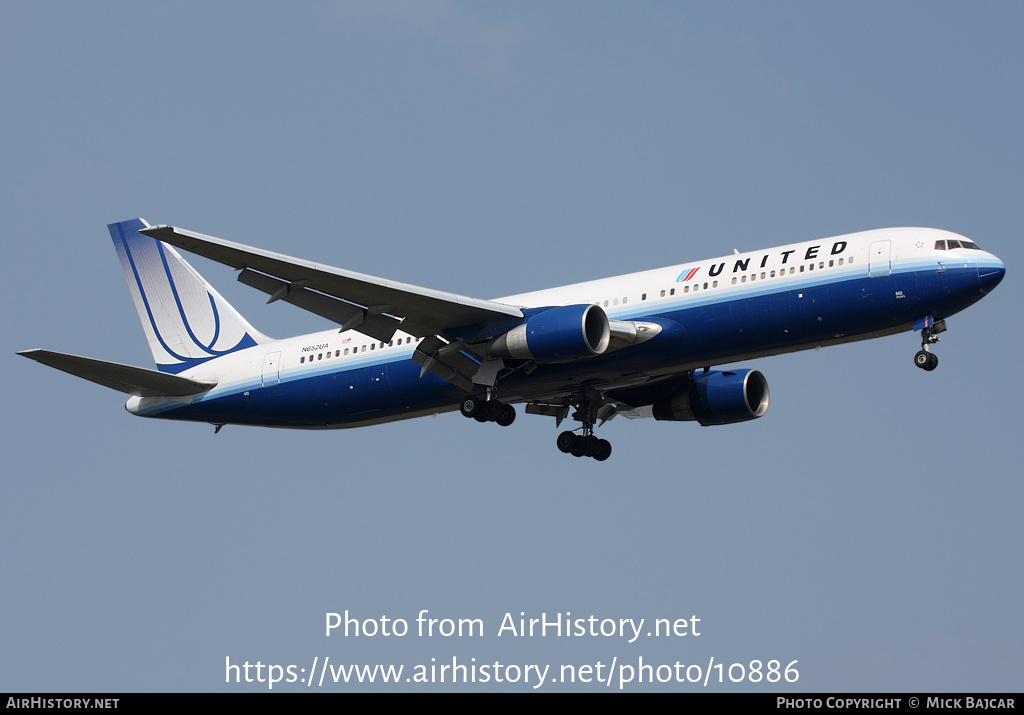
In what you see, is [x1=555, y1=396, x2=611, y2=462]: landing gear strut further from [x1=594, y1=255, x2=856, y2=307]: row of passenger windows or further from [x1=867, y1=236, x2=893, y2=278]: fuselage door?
[x1=867, y1=236, x2=893, y2=278]: fuselage door

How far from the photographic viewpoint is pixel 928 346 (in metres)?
34.0

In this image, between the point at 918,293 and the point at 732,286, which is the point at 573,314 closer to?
the point at 732,286

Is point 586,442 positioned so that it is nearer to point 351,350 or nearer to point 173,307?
point 351,350

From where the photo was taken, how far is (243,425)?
42.4 meters

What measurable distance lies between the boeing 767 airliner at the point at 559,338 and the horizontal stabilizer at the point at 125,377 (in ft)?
0.21

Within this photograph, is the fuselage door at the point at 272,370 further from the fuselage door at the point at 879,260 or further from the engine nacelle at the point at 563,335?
the fuselage door at the point at 879,260

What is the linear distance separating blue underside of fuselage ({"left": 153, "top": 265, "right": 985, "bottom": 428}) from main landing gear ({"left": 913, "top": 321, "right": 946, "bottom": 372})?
0.34 meters

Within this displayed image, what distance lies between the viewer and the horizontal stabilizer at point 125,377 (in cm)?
3728

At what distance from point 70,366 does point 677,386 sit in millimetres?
18246

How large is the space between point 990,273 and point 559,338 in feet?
36.3

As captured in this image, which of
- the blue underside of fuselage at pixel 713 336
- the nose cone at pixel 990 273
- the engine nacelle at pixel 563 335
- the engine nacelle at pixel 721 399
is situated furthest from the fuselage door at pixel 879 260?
the engine nacelle at pixel 721 399

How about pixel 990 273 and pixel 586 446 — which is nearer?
pixel 990 273

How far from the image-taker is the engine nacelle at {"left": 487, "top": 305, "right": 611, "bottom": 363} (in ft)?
114

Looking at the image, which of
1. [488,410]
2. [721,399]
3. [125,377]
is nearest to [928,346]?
[721,399]
